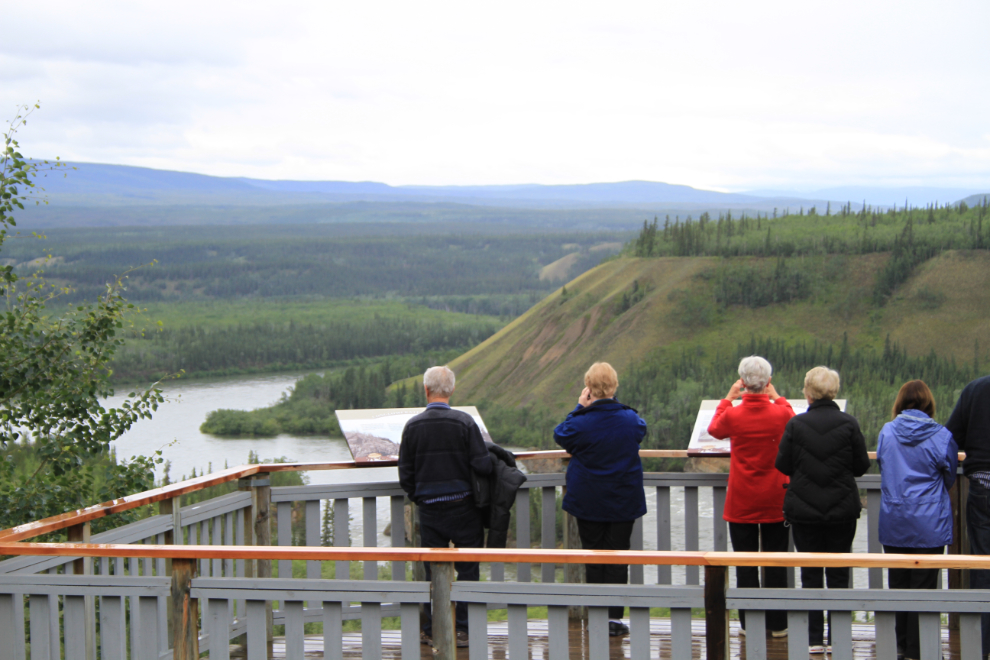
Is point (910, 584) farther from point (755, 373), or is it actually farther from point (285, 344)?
point (285, 344)

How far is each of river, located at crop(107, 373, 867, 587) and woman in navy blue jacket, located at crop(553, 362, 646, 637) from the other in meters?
22.7

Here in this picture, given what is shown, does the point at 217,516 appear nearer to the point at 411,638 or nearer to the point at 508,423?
the point at 411,638

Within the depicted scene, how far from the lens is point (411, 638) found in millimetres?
4293

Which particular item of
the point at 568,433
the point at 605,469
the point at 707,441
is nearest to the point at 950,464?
the point at 707,441

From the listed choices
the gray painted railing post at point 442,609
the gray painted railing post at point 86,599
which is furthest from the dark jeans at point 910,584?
the gray painted railing post at point 86,599

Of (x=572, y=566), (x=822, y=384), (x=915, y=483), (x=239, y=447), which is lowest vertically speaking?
(x=239, y=447)

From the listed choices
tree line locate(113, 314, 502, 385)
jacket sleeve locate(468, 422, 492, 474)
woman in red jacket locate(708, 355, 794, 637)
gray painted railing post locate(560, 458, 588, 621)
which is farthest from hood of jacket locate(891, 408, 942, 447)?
tree line locate(113, 314, 502, 385)

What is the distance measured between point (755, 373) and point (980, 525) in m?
1.60

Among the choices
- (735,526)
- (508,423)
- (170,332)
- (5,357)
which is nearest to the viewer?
(735,526)

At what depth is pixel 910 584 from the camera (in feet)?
19.5

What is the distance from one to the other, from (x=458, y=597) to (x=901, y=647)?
3.22 metres

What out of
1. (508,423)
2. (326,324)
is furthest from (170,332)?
(508,423)

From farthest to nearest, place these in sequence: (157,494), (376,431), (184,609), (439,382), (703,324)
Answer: (703,324) → (376,431) → (439,382) → (157,494) → (184,609)

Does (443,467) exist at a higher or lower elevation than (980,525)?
higher
